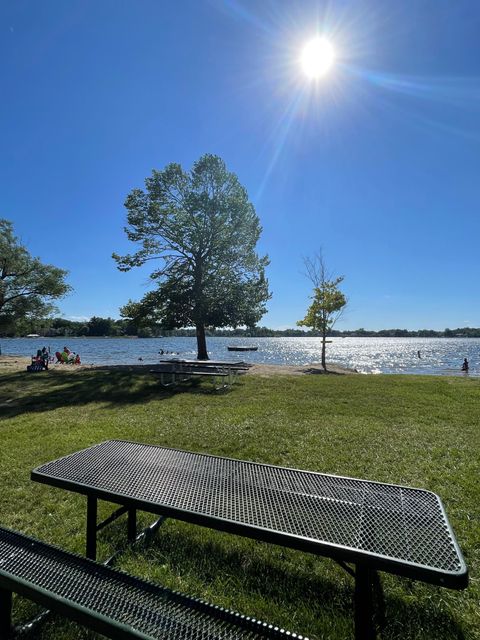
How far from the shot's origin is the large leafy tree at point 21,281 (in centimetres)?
1944

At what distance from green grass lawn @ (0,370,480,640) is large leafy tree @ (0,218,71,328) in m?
10.1

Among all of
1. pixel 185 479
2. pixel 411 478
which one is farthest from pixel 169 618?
pixel 411 478

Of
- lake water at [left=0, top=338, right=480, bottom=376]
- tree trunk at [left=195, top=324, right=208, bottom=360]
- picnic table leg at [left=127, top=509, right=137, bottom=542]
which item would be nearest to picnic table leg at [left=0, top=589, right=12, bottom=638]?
picnic table leg at [left=127, top=509, right=137, bottom=542]

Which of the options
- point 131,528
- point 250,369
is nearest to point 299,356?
point 250,369

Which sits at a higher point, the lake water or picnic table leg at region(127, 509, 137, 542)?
picnic table leg at region(127, 509, 137, 542)

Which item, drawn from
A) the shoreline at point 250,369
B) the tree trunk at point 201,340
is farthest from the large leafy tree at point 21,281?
the tree trunk at point 201,340

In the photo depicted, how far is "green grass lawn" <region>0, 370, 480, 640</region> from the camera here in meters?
2.17

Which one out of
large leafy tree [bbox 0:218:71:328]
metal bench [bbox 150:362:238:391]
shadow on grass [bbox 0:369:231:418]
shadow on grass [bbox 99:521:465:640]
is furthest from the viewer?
large leafy tree [bbox 0:218:71:328]

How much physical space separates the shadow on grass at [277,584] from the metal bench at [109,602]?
688 mm

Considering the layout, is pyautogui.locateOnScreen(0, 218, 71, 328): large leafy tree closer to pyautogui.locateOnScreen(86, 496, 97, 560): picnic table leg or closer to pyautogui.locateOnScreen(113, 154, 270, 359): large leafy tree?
pyautogui.locateOnScreen(113, 154, 270, 359): large leafy tree

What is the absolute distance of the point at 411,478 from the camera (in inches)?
154

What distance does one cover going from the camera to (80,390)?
10.2m

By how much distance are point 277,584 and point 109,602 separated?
4.00 feet

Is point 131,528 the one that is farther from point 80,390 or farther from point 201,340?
point 201,340
